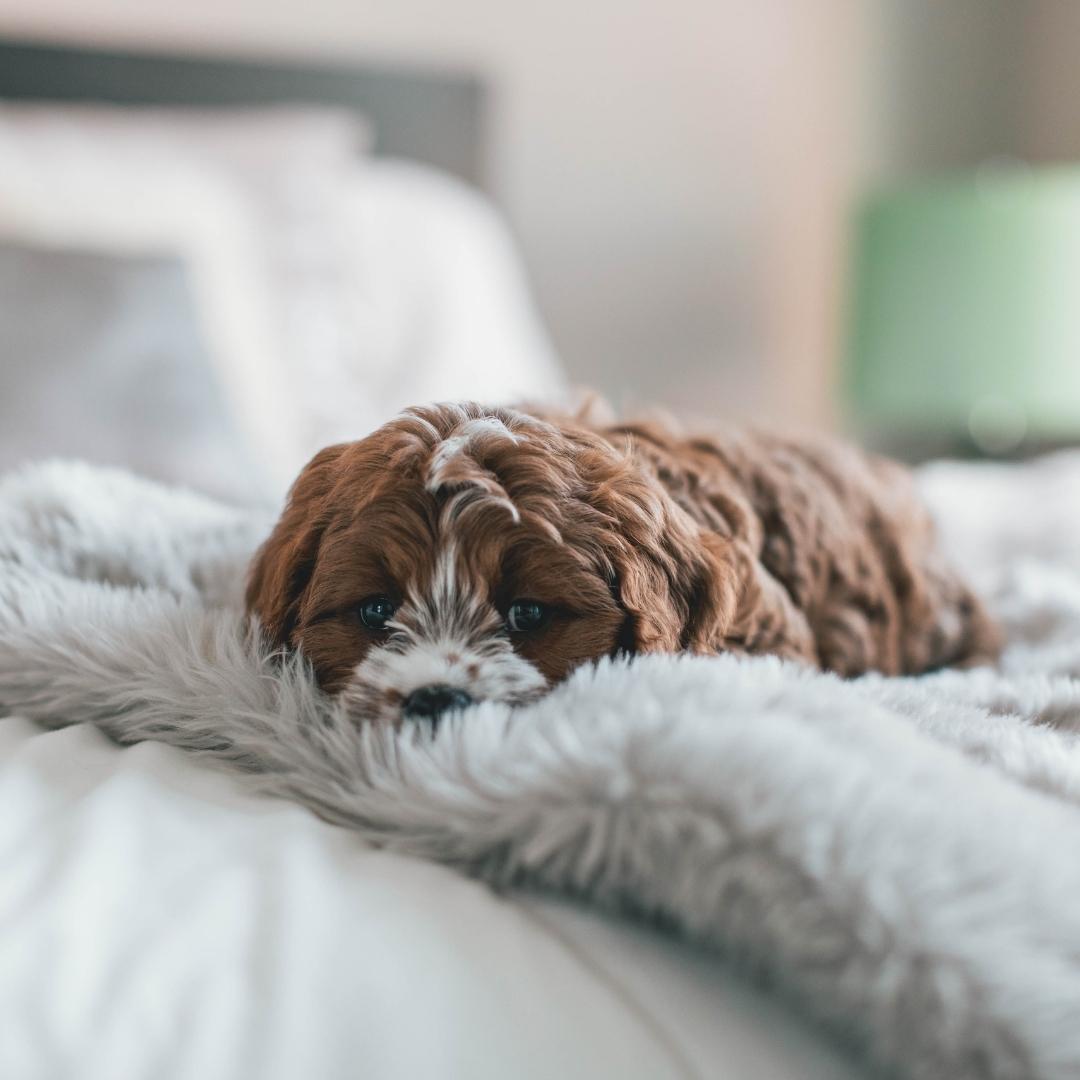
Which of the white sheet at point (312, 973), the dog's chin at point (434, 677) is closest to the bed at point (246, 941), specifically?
the white sheet at point (312, 973)

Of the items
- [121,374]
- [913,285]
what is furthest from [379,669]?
[913,285]

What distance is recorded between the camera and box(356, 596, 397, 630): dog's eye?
91 cm

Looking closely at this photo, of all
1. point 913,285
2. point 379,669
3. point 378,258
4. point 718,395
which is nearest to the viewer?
point 379,669

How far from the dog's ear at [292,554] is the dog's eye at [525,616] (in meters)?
0.17

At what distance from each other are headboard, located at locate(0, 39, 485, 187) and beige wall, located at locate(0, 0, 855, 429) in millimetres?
91

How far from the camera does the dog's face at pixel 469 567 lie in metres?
0.88

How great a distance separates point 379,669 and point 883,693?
415mm

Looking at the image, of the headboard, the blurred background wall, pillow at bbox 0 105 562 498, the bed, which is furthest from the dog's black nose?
the blurred background wall

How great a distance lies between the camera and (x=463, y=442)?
35.8 inches

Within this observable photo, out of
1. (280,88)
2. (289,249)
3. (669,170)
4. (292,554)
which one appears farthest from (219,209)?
(669,170)

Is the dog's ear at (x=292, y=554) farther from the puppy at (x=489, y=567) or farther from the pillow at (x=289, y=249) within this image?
the pillow at (x=289, y=249)

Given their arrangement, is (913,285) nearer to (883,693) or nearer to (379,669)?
(883,693)

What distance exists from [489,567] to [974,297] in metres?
2.41

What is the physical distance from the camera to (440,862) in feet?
2.44
